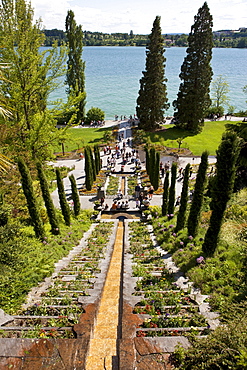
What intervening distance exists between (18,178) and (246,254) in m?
11.1

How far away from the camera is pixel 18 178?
525 inches

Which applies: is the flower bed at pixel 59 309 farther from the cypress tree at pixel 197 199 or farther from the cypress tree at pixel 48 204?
the cypress tree at pixel 197 199

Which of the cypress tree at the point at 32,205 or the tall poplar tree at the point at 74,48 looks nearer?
the cypress tree at the point at 32,205

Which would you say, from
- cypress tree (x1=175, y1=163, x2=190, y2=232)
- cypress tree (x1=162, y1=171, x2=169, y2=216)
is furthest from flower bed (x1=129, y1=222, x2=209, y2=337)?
cypress tree (x1=162, y1=171, x2=169, y2=216)

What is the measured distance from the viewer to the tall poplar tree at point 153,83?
44.4m

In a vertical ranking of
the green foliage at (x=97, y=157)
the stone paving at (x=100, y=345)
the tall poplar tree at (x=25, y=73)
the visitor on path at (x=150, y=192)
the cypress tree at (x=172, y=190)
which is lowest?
the visitor on path at (x=150, y=192)

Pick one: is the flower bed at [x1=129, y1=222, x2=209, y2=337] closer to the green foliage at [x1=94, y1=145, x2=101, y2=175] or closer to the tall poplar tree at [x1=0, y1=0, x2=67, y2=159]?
the tall poplar tree at [x1=0, y1=0, x2=67, y2=159]

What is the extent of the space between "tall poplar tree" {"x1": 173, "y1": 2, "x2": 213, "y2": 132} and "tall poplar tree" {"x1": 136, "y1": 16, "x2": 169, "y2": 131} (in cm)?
384

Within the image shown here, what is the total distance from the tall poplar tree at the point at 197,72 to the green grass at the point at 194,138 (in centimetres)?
192

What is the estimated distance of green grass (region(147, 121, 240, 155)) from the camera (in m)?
40.2

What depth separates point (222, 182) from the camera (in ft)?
32.8

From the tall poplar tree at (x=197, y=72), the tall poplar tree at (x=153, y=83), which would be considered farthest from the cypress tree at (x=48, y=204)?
the tall poplar tree at (x=197, y=72)

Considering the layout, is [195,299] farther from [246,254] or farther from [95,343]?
[95,343]

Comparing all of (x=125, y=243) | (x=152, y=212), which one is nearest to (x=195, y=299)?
(x=125, y=243)
